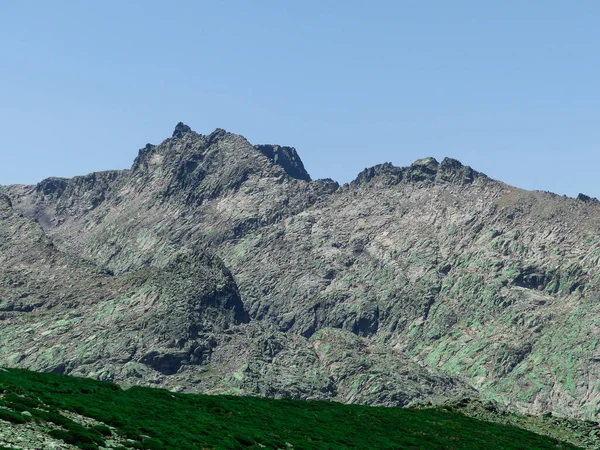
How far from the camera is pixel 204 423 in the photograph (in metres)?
70.0

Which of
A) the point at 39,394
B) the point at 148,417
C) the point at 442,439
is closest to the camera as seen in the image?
the point at 39,394

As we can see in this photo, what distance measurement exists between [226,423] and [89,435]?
23779 mm

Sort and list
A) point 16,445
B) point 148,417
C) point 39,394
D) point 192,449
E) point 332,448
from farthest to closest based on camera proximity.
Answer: point 332,448, point 148,417, point 39,394, point 192,449, point 16,445

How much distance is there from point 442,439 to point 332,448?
22.1m

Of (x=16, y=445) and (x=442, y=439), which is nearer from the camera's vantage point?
(x=16, y=445)

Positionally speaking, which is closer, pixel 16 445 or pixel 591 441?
pixel 16 445

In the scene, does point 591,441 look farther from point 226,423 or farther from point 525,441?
point 226,423

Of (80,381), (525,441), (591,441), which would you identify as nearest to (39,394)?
(80,381)

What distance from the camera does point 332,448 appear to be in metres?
72.9

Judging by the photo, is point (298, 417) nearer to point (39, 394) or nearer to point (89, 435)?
point (39, 394)

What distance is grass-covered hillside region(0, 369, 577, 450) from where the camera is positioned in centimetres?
5269

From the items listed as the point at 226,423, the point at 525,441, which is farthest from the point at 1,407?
the point at 525,441

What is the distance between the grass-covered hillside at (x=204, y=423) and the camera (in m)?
52.7

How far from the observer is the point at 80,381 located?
82.5m
